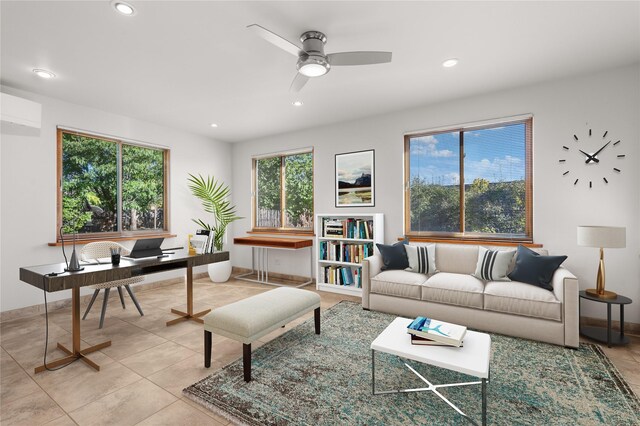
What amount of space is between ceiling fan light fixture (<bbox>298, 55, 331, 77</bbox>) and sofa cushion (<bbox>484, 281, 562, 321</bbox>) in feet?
8.64

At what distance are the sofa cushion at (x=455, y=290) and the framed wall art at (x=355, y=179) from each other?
168 cm

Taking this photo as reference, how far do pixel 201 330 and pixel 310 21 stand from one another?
3133 millimetres

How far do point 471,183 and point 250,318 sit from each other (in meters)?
3.33

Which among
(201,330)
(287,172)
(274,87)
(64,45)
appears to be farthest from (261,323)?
(287,172)

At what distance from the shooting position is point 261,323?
2.30 metres

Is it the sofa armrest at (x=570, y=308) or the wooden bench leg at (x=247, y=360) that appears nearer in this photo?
the wooden bench leg at (x=247, y=360)

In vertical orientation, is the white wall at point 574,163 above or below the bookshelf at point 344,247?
above

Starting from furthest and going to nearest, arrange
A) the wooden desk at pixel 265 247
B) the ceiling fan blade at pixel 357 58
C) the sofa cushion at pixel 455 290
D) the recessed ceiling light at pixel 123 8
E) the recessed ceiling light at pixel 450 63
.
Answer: the wooden desk at pixel 265 247
the sofa cushion at pixel 455 290
the recessed ceiling light at pixel 450 63
the ceiling fan blade at pixel 357 58
the recessed ceiling light at pixel 123 8

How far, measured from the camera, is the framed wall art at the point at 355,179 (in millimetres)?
4668

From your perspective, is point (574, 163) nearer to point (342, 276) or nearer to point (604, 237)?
point (604, 237)

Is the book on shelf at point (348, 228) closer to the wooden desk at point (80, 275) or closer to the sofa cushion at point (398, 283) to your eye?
the sofa cushion at point (398, 283)

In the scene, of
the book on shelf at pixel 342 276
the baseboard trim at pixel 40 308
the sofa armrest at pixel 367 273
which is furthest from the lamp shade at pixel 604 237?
the baseboard trim at pixel 40 308

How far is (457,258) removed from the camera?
3725 millimetres

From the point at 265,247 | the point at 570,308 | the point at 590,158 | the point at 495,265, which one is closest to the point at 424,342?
the point at 570,308
